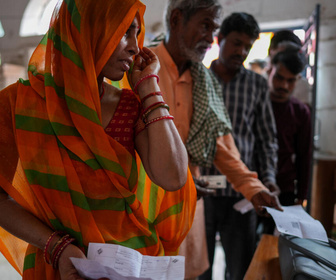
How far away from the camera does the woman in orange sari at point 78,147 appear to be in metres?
0.90

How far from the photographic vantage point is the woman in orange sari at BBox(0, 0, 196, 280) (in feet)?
2.94

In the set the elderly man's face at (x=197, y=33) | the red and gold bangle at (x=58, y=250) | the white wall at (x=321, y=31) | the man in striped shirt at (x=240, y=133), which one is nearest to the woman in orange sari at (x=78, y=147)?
the red and gold bangle at (x=58, y=250)

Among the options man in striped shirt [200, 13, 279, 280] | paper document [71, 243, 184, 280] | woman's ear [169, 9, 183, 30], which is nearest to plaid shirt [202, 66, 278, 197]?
man in striped shirt [200, 13, 279, 280]

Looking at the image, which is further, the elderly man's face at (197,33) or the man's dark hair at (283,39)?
the man's dark hair at (283,39)

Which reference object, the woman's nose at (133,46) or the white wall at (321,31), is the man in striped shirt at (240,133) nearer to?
the woman's nose at (133,46)

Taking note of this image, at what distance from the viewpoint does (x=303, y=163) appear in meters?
2.46

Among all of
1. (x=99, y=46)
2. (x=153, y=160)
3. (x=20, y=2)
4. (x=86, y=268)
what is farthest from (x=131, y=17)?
(x=20, y=2)

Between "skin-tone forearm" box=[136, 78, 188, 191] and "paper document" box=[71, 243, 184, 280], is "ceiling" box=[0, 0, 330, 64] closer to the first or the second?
"skin-tone forearm" box=[136, 78, 188, 191]

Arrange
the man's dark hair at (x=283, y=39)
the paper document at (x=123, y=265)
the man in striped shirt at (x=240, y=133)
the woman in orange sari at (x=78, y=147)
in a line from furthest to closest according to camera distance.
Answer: the man's dark hair at (x=283, y=39)
the man in striped shirt at (x=240, y=133)
the woman in orange sari at (x=78, y=147)
the paper document at (x=123, y=265)

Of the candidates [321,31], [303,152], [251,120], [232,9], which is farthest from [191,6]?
[321,31]

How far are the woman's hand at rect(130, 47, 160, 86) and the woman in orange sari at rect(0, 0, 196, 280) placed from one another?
0.03m

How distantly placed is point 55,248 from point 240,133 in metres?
1.37

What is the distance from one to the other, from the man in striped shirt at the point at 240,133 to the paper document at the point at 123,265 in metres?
1.12

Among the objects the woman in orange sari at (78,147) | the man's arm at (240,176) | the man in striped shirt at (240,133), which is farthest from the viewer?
the man in striped shirt at (240,133)
